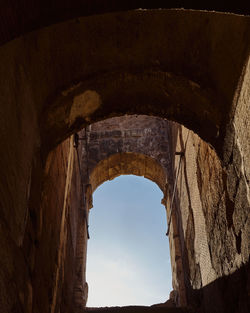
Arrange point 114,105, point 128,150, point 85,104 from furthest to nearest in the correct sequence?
point 128,150 < point 114,105 < point 85,104

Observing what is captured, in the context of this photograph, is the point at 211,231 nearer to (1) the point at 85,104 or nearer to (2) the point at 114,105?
(2) the point at 114,105

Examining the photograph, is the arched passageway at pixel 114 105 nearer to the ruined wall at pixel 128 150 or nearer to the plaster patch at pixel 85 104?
the plaster patch at pixel 85 104

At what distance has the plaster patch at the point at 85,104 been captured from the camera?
3898 mm

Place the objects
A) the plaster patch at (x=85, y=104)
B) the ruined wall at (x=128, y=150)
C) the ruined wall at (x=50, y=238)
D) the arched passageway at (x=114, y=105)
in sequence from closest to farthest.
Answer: the arched passageway at (x=114, y=105)
the ruined wall at (x=50, y=238)
the plaster patch at (x=85, y=104)
the ruined wall at (x=128, y=150)

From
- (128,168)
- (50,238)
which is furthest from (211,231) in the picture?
(128,168)

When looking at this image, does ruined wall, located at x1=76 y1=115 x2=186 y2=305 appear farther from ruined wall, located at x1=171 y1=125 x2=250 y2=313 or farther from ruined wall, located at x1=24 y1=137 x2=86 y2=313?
ruined wall, located at x1=24 y1=137 x2=86 y2=313

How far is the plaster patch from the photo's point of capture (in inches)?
153

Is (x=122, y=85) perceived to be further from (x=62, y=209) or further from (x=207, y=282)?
Result: (x=207, y=282)

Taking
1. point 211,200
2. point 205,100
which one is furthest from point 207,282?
point 205,100

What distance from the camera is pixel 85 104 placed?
13.3ft

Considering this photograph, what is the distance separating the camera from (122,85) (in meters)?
3.99

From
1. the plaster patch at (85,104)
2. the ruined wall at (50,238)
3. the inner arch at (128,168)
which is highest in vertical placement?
the inner arch at (128,168)

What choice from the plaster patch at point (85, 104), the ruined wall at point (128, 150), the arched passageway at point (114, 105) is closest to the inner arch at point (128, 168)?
the ruined wall at point (128, 150)

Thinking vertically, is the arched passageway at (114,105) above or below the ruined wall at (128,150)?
below
